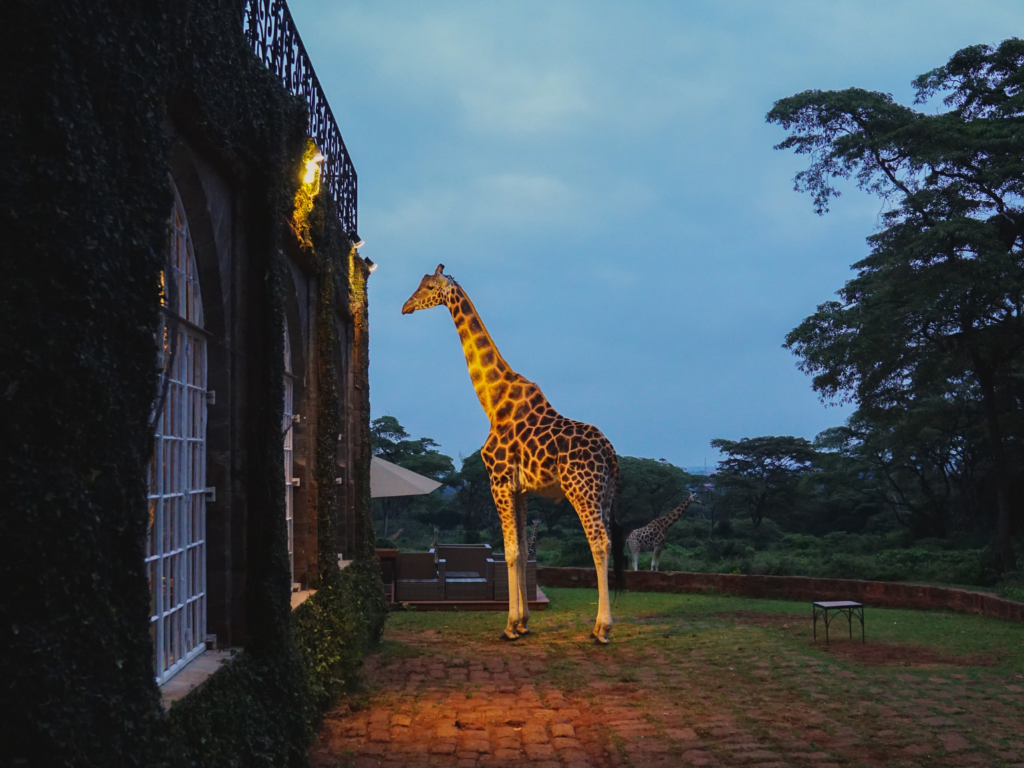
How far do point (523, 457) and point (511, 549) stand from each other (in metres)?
1.15

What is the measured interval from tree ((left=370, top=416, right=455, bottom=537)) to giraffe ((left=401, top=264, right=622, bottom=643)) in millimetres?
21203

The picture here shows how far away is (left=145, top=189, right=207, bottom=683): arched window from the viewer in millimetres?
4098

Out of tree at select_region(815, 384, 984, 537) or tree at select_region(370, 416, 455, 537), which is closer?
tree at select_region(815, 384, 984, 537)

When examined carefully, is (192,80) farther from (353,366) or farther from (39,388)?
(353,366)

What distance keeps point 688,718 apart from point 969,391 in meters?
18.1

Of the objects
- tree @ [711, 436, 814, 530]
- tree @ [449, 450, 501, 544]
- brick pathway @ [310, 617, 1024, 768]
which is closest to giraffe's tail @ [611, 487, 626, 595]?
brick pathway @ [310, 617, 1024, 768]

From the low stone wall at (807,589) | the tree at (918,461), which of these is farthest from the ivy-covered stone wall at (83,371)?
the tree at (918,461)

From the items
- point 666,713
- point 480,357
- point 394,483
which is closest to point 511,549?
point 480,357

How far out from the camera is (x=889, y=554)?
18359 millimetres

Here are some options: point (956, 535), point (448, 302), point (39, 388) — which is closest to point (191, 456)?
point (39, 388)

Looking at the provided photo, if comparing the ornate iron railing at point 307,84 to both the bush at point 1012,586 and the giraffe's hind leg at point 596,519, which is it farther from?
the bush at point 1012,586

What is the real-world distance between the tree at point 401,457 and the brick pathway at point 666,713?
79.0 feet

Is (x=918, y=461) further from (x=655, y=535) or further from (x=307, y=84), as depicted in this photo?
(x=307, y=84)

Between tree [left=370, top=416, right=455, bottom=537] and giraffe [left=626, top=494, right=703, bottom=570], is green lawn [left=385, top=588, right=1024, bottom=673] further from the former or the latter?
tree [left=370, top=416, right=455, bottom=537]
